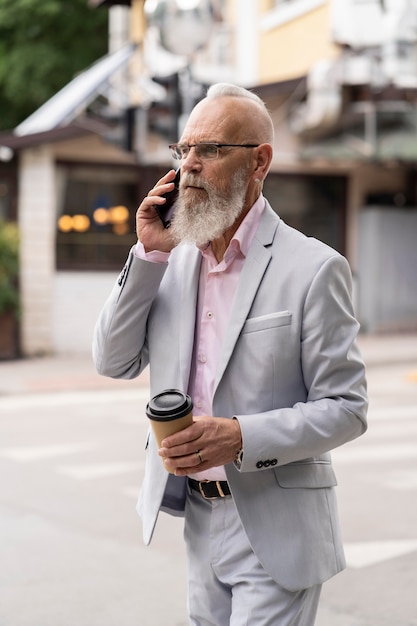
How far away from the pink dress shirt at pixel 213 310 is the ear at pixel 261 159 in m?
0.08

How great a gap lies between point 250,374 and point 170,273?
460 mm

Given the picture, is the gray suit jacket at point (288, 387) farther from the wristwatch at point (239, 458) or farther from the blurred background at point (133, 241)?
the blurred background at point (133, 241)

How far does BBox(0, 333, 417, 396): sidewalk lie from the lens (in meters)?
13.4

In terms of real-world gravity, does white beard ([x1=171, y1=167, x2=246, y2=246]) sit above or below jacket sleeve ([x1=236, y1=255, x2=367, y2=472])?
above

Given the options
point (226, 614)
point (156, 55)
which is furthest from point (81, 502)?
point (156, 55)

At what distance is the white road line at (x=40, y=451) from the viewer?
8.51 meters

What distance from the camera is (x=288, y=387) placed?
2502mm

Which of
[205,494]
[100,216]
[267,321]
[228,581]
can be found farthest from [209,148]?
[100,216]

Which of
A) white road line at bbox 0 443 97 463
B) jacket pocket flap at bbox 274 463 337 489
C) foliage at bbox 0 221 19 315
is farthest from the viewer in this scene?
foliage at bbox 0 221 19 315

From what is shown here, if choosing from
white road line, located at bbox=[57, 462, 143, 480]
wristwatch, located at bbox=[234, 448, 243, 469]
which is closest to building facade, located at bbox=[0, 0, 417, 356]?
white road line, located at bbox=[57, 462, 143, 480]

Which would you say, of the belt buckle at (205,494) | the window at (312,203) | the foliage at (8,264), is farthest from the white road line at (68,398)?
the belt buckle at (205,494)

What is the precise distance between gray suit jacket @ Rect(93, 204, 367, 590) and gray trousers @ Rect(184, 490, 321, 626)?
0.07 m

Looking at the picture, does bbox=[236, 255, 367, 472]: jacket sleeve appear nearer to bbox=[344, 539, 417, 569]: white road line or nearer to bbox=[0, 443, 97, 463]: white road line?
bbox=[344, 539, 417, 569]: white road line

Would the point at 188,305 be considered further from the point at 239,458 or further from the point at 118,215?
the point at 118,215
